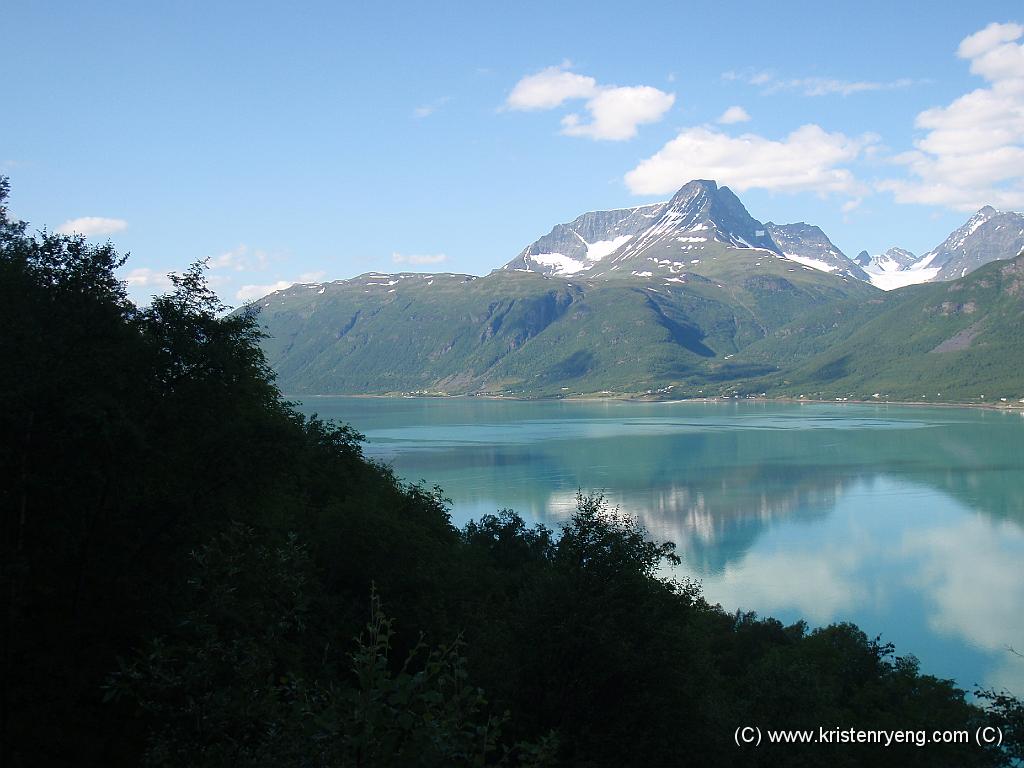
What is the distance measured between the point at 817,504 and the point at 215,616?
70.3m

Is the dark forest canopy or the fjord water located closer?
the dark forest canopy

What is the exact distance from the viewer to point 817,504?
7256 cm

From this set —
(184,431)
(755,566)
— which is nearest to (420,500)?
(184,431)

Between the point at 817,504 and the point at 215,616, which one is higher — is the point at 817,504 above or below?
below

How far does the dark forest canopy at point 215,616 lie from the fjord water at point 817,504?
2435cm

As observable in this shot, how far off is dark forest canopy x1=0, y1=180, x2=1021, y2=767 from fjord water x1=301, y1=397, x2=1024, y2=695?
79.9 feet

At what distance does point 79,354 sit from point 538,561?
26231 millimetres

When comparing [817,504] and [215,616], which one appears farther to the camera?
[817,504]

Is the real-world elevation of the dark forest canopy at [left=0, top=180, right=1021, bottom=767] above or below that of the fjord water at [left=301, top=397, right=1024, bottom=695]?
above

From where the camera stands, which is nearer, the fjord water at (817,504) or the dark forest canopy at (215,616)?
the dark forest canopy at (215,616)

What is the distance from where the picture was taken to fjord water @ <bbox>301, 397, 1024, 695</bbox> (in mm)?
42781

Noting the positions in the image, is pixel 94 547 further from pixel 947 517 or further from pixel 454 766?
pixel 947 517

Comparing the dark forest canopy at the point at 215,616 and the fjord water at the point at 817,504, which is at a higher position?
the dark forest canopy at the point at 215,616

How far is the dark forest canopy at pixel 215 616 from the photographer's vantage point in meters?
6.72
